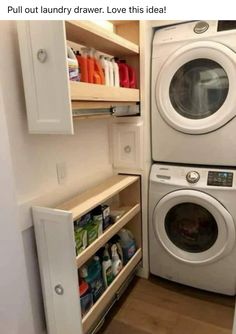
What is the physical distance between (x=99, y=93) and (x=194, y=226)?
3.66ft

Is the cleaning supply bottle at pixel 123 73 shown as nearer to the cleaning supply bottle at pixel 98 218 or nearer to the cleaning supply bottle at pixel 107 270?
the cleaning supply bottle at pixel 98 218

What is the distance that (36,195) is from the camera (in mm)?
1248

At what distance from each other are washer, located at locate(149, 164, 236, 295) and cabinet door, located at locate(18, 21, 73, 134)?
0.90m

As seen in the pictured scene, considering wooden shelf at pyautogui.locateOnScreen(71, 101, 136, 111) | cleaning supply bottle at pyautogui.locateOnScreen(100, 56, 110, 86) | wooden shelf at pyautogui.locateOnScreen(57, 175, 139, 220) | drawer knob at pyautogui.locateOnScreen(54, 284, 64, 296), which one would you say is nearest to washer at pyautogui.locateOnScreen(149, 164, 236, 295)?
wooden shelf at pyautogui.locateOnScreen(57, 175, 139, 220)

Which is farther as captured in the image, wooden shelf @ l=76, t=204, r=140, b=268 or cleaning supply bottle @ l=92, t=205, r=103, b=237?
cleaning supply bottle @ l=92, t=205, r=103, b=237

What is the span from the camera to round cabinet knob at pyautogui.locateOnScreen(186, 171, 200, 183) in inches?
64.2

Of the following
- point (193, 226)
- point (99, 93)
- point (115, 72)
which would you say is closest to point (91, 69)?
point (99, 93)

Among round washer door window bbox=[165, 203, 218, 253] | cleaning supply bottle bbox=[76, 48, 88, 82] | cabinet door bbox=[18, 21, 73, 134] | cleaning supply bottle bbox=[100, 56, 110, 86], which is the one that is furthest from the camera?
round washer door window bbox=[165, 203, 218, 253]

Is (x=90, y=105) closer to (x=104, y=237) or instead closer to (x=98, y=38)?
(x=98, y=38)

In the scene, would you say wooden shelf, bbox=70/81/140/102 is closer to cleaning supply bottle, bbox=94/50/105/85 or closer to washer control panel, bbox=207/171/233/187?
→ cleaning supply bottle, bbox=94/50/105/85

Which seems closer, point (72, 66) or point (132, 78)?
point (72, 66)

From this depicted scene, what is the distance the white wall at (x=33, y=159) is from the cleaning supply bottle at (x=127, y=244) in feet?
1.56

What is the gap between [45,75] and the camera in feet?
3.50

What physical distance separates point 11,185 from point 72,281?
53cm
